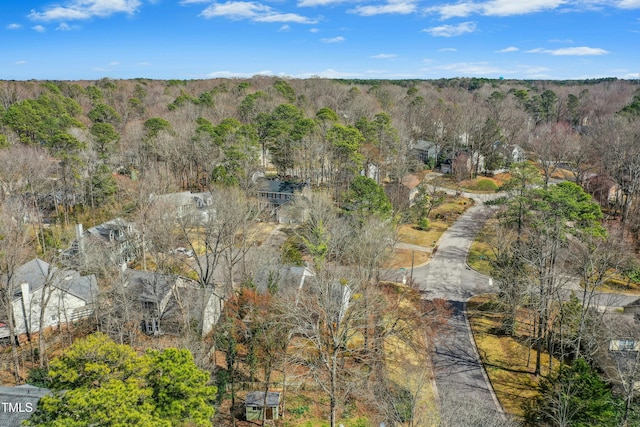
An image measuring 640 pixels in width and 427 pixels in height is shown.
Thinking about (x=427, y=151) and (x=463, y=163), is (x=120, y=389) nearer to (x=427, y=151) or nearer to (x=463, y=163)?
(x=463, y=163)

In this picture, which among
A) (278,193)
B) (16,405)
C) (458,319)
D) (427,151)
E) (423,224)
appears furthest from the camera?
(427,151)

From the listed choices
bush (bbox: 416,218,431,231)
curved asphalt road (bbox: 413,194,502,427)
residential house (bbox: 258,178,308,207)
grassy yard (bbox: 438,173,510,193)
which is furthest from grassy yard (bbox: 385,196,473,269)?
residential house (bbox: 258,178,308,207)

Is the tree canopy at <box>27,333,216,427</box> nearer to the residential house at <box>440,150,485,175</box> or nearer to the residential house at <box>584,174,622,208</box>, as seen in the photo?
the residential house at <box>584,174,622,208</box>

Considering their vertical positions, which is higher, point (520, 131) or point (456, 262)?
point (520, 131)

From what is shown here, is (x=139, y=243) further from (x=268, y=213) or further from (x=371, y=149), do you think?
(x=371, y=149)

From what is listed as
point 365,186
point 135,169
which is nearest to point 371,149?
point 365,186

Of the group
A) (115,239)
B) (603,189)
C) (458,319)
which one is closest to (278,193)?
(115,239)
